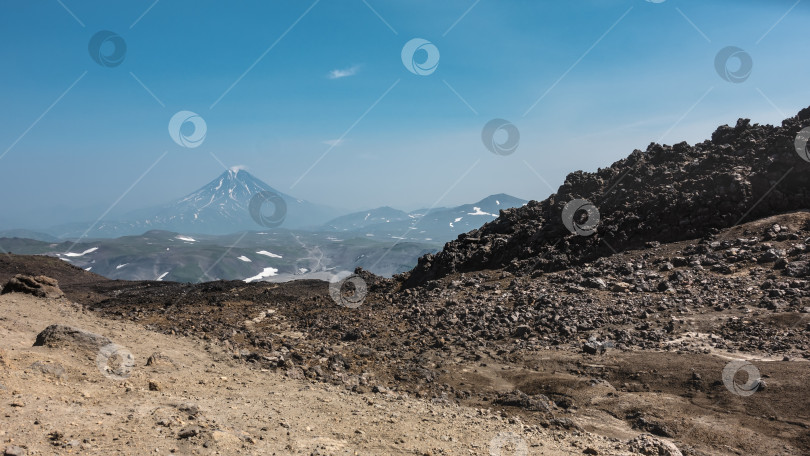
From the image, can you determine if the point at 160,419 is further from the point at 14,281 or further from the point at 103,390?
the point at 14,281

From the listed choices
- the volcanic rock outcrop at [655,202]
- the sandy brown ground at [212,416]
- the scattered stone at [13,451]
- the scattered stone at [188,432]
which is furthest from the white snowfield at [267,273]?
the scattered stone at [13,451]

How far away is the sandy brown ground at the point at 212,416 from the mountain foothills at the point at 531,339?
1.9 inches

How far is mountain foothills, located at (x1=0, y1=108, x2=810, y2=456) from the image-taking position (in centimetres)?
783

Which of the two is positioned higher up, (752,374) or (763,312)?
(763,312)

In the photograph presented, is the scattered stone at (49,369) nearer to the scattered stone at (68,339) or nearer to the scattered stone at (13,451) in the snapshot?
the scattered stone at (68,339)

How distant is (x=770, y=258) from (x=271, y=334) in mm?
19254

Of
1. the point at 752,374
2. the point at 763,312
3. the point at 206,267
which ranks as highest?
the point at 206,267

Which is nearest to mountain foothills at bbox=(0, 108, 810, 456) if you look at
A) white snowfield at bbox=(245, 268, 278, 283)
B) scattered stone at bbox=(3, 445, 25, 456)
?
scattered stone at bbox=(3, 445, 25, 456)

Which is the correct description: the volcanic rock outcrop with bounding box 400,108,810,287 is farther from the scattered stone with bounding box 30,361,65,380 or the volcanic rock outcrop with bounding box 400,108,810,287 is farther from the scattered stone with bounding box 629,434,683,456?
the scattered stone with bounding box 30,361,65,380

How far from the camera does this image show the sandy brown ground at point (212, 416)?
20.1 ft

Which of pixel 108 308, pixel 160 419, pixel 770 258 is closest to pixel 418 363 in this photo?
pixel 160 419

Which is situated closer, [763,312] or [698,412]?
[698,412]

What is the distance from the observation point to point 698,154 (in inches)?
1014

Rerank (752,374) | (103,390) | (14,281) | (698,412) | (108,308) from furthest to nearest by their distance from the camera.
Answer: (108,308) < (14,281) < (752,374) < (698,412) < (103,390)
